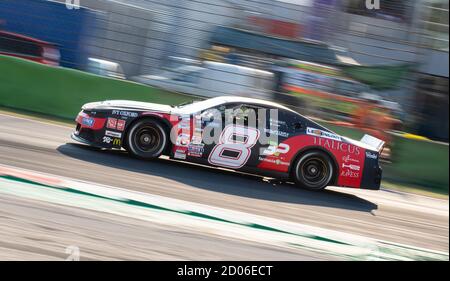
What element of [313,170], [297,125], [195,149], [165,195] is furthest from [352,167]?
[165,195]

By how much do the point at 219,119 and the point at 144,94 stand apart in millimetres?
4518

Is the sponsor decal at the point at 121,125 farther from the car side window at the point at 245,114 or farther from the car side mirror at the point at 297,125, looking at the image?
the car side mirror at the point at 297,125

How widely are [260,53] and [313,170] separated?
8.43 meters

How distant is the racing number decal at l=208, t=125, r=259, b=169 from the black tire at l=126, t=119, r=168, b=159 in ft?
2.44

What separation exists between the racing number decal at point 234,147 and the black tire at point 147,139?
0.74 metres

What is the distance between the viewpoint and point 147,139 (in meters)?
9.09

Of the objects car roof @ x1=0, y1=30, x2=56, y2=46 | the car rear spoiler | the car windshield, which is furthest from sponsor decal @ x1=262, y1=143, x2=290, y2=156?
car roof @ x1=0, y1=30, x2=56, y2=46

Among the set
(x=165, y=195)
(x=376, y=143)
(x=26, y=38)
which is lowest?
(x=165, y=195)

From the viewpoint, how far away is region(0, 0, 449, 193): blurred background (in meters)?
13.3

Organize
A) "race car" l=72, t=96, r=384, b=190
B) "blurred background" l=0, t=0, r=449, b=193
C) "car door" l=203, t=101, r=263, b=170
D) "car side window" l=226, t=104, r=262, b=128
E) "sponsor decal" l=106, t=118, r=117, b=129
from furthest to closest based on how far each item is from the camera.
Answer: "blurred background" l=0, t=0, r=449, b=193 < "car side window" l=226, t=104, r=262, b=128 < "car door" l=203, t=101, r=263, b=170 < "race car" l=72, t=96, r=384, b=190 < "sponsor decal" l=106, t=118, r=117, b=129

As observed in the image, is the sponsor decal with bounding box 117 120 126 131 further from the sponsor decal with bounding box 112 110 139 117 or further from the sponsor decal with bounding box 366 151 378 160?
the sponsor decal with bounding box 366 151 378 160

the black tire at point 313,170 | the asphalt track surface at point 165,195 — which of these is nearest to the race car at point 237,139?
the black tire at point 313,170

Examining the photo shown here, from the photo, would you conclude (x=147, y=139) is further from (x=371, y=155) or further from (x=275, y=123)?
(x=371, y=155)

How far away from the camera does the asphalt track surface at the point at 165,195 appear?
5.39 meters
